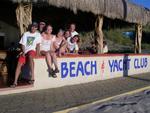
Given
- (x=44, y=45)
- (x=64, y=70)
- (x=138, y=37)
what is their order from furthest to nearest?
(x=138, y=37) < (x=64, y=70) < (x=44, y=45)

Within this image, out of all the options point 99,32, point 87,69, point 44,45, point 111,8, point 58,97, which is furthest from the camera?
point 99,32

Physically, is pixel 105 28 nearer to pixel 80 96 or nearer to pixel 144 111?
pixel 80 96

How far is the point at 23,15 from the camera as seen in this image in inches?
542

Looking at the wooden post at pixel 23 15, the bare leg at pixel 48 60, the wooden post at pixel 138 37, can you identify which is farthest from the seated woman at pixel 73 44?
the wooden post at pixel 138 37

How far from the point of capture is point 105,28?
25.3 meters

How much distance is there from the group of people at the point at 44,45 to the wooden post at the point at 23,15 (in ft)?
1.32

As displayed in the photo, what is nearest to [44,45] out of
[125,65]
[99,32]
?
[99,32]

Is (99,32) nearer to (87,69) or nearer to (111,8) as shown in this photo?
(111,8)

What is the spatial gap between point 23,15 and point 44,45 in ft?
3.88

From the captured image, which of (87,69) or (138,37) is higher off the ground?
(138,37)

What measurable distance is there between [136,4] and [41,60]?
9.15 m

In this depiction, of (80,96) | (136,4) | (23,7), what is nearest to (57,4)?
(23,7)

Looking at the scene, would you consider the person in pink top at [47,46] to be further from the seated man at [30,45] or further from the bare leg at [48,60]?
the seated man at [30,45]

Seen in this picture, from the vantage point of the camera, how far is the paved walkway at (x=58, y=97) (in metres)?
10.5
